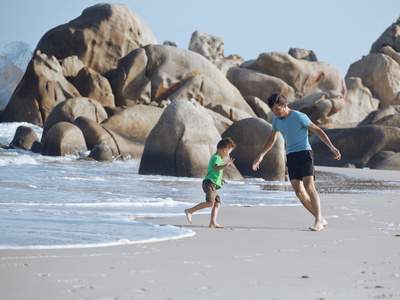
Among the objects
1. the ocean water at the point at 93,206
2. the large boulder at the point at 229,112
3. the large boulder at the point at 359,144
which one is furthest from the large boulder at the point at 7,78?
the ocean water at the point at 93,206

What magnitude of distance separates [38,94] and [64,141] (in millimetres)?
11876

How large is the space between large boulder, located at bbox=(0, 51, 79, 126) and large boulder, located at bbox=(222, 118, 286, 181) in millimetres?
18806

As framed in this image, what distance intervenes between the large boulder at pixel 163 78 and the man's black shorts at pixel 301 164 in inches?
1110

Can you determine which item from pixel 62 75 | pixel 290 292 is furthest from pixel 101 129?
pixel 290 292

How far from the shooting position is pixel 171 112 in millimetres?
14336

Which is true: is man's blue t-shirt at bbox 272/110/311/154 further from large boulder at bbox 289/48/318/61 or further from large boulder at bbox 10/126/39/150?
large boulder at bbox 289/48/318/61

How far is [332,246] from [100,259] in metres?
1.81

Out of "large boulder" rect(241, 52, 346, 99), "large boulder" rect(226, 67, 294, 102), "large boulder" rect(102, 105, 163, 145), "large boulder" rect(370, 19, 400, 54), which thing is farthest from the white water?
"large boulder" rect(370, 19, 400, 54)

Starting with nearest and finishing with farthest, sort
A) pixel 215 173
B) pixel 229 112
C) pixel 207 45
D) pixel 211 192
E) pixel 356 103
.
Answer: pixel 211 192
pixel 215 173
pixel 229 112
pixel 356 103
pixel 207 45

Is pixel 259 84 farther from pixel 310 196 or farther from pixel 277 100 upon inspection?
pixel 310 196

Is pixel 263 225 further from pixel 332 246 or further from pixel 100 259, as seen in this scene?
pixel 100 259

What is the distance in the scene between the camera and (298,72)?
4338 centimetres

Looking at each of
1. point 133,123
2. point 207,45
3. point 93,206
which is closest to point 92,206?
point 93,206

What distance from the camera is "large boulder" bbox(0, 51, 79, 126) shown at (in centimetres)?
3238
